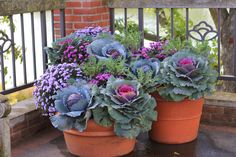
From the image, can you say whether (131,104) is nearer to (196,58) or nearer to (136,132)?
(136,132)

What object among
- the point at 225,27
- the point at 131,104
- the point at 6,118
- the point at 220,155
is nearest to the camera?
the point at 6,118

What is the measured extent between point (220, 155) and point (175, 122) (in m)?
0.42

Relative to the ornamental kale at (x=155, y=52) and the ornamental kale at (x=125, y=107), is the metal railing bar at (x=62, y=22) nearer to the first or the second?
the ornamental kale at (x=155, y=52)

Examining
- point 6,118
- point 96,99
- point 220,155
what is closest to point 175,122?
point 220,155

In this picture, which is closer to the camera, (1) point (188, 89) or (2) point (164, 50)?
(1) point (188, 89)

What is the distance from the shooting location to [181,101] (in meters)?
3.63

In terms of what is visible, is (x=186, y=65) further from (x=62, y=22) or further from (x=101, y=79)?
(x=62, y=22)

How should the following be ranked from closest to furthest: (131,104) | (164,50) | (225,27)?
(131,104) < (164,50) < (225,27)

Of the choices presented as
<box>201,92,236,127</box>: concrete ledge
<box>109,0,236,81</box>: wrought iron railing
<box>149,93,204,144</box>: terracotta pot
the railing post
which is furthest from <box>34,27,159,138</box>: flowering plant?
<box>201,92,236,127</box>: concrete ledge

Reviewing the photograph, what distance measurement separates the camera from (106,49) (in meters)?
3.71

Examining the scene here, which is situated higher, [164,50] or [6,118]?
[164,50]

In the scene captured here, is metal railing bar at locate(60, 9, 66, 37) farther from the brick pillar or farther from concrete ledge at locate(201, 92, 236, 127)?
concrete ledge at locate(201, 92, 236, 127)

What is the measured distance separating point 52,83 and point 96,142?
22.5 inches

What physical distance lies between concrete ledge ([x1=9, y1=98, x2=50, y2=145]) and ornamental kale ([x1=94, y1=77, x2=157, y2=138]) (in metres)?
0.91
